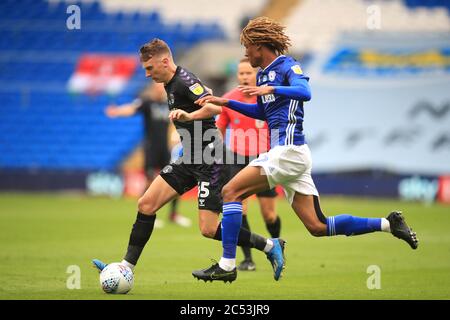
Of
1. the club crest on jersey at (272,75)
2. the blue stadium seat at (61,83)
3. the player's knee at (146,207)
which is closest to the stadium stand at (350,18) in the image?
the blue stadium seat at (61,83)

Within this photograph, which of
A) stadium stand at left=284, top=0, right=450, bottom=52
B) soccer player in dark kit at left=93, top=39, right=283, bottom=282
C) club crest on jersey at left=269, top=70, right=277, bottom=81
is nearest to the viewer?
club crest on jersey at left=269, top=70, right=277, bottom=81

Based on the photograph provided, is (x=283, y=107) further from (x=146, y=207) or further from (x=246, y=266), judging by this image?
(x=246, y=266)

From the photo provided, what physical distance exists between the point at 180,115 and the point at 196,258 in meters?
4.10

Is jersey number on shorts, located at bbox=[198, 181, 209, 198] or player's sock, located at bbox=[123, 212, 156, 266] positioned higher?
jersey number on shorts, located at bbox=[198, 181, 209, 198]

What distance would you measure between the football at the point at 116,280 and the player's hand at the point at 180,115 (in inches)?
63.2

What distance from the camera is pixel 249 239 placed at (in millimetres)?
9289

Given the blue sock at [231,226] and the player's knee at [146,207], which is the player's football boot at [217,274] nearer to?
the blue sock at [231,226]

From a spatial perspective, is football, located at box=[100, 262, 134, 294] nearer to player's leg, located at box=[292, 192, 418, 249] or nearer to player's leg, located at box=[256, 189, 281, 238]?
player's leg, located at box=[292, 192, 418, 249]

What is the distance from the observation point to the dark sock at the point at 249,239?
363 inches

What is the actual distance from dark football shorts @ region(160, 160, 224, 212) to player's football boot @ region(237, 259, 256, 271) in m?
1.89

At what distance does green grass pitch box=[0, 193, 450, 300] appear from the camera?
8.93 meters

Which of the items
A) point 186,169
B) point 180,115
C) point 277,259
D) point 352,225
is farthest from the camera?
point 186,169

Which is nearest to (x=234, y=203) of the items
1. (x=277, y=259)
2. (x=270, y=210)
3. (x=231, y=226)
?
(x=231, y=226)

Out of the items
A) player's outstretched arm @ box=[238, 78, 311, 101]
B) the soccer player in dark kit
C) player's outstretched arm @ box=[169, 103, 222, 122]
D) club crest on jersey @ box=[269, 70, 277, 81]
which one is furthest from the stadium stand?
player's outstretched arm @ box=[238, 78, 311, 101]
